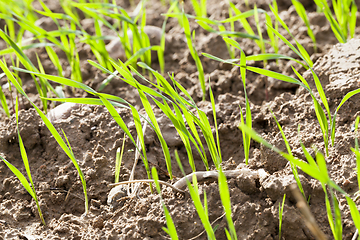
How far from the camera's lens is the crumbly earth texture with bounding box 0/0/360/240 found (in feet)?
3.48

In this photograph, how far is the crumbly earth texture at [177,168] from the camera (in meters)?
1.06

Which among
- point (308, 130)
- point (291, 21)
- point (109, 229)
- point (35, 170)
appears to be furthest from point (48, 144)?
point (291, 21)

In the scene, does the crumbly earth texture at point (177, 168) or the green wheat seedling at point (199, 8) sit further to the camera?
the green wheat seedling at point (199, 8)

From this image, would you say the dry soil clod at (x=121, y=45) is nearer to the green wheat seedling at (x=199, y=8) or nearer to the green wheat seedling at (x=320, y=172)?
the green wheat seedling at (x=199, y=8)

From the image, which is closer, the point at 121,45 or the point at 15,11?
the point at 15,11

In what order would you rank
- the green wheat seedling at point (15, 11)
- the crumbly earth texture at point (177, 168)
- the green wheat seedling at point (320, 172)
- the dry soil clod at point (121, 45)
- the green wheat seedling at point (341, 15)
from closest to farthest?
the green wheat seedling at point (320, 172) → the crumbly earth texture at point (177, 168) → the green wheat seedling at point (341, 15) → the green wheat seedling at point (15, 11) → the dry soil clod at point (121, 45)

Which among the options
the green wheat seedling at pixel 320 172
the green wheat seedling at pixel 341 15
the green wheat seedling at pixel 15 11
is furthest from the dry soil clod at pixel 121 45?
the green wheat seedling at pixel 320 172

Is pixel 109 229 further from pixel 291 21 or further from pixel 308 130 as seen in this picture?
pixel 291 21

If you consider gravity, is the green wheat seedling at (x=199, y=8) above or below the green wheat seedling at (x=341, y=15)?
above

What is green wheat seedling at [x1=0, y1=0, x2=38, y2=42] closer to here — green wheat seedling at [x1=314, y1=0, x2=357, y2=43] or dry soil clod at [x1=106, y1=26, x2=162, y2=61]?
dry soil clod at [x1=106, y1=26, x2=162, y2=61]

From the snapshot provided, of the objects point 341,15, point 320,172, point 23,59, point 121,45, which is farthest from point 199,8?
point 320,172

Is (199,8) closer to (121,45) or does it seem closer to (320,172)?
(121,45)

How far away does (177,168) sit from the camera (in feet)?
4.51

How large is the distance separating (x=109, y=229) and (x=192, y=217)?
274mm
